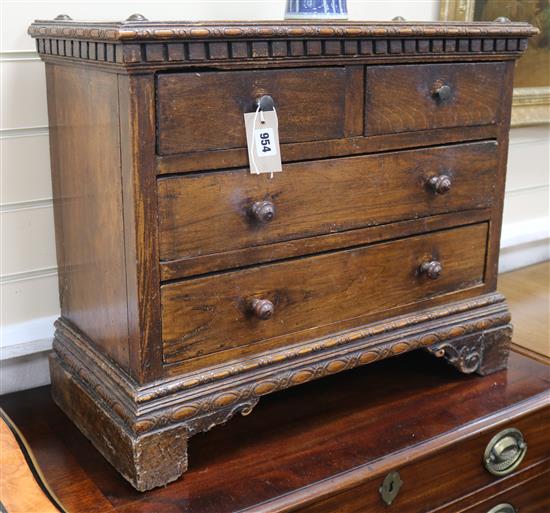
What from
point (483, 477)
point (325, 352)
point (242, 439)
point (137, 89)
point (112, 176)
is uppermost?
point (137, 89)

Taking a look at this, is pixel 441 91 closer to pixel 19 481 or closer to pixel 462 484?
pixel 462 484

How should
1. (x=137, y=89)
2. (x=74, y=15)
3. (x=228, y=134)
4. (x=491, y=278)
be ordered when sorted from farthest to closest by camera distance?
(x=491, y=278), (x=74, y=15), (x=228, y=134), (x=137, y=89)

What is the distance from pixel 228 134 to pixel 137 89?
6.6 inches

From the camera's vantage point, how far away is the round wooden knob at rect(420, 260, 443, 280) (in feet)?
4.96

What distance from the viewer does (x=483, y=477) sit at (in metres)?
1.55

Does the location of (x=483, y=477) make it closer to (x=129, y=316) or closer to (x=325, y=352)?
(x=325, y=352)

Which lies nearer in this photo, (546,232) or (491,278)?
(491,278)

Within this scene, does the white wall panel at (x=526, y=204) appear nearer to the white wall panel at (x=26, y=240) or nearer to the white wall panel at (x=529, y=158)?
the white wall panel at (x=529, y=158)

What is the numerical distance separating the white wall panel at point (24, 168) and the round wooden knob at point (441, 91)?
75 centimetres

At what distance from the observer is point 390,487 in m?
1.38

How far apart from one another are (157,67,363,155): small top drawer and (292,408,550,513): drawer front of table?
1.92 ft

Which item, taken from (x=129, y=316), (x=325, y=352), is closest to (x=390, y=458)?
(x=325, y=352)

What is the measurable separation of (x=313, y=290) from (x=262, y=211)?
0.67ft

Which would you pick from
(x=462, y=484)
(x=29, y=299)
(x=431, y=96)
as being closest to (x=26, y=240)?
(x=29, y=299)
